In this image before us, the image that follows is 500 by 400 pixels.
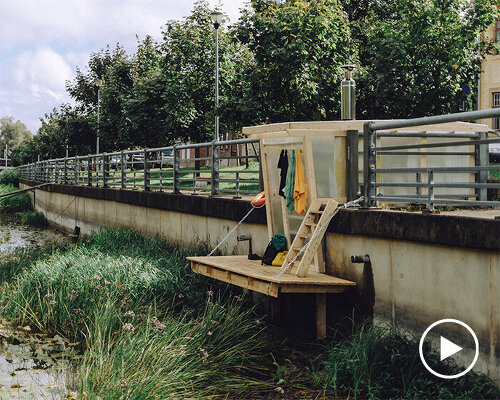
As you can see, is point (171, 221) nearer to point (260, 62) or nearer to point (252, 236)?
point (252, 236)

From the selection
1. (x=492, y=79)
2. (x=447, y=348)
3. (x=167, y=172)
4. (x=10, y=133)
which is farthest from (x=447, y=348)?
(x=10, y=133)

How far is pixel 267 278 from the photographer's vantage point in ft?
25.2

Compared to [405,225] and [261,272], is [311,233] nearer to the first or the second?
[261,272]

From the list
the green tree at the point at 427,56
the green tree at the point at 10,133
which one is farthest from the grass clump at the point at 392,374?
the green tree at the point at 10,133

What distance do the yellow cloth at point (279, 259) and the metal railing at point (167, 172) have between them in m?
1.83

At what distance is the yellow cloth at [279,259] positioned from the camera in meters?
8.75

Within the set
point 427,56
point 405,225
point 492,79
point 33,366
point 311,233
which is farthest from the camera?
point 492,79

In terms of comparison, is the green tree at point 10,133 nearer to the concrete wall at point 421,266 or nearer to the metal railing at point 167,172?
the metal railing at point 167,172

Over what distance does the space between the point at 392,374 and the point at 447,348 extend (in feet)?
1.97

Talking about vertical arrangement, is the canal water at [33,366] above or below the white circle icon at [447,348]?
below

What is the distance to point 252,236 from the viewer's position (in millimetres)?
10555

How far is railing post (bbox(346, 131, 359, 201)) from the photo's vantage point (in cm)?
839

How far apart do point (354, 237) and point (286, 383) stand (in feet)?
6.54

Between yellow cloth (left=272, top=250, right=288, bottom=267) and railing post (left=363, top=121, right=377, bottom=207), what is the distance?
1.43 m
